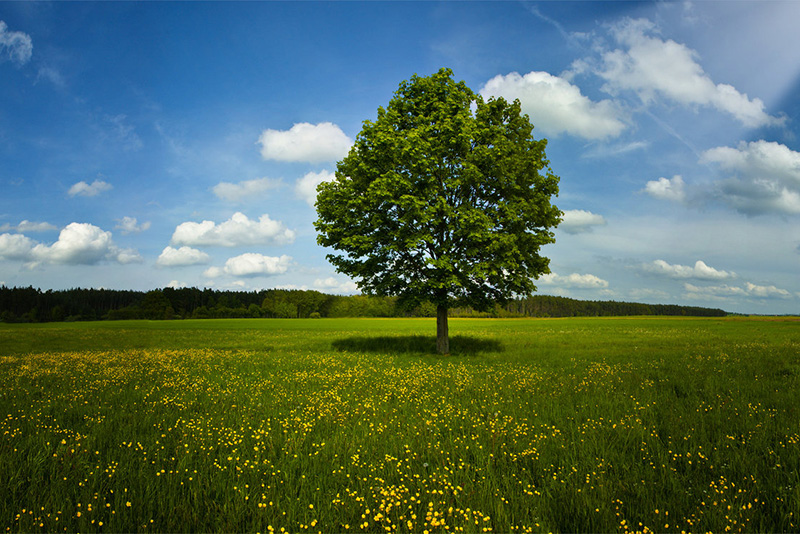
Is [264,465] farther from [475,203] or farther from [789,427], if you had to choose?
[475,203]

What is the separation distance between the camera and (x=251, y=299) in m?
166

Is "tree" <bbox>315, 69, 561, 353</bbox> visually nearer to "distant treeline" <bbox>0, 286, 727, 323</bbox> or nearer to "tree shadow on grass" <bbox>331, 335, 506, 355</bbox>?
"tree shadow on grass" <bbox>331, 335, 506, 355</bbox>

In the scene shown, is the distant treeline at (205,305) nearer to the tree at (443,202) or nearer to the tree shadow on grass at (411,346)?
the tree shadow on grass at (411,346)

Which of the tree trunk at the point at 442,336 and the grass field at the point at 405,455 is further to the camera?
the tree trunk at the point at 442,336

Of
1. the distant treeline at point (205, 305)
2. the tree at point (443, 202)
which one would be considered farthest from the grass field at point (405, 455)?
the distant treeline at point (205, 305)

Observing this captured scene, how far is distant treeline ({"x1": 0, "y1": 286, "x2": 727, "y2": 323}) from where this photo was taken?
125188 millimetres

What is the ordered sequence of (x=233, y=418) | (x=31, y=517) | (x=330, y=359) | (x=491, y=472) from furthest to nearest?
1. (x=330, y=359)
2. (x=233, y=418)
3. (x=491, y=472)
4. (x=31, y=517)

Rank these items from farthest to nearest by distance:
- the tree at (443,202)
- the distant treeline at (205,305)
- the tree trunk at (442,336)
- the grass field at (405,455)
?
the distant treeline at (205,305)
the tree trunk at (442,336)
the tree at (443,202)
the grass field at (405,455)

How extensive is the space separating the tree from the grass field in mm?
7838

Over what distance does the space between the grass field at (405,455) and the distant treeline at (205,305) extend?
107264mm

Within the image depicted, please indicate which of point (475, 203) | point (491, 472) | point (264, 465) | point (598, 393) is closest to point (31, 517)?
point (264, 465)

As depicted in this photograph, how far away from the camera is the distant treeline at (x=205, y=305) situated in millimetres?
125188

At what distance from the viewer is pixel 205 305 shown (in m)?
155

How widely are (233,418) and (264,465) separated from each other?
3.38 meters
